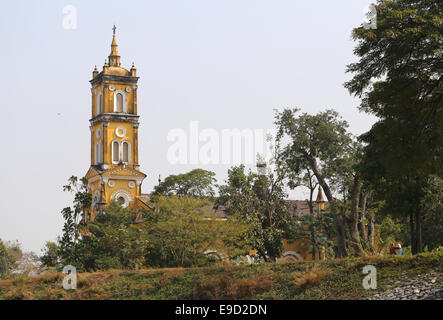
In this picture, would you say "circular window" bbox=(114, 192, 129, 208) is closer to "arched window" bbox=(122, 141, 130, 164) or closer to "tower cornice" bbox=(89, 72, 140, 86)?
"arched window" bbox=(122, 141, 130, 164)

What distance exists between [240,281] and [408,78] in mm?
8889

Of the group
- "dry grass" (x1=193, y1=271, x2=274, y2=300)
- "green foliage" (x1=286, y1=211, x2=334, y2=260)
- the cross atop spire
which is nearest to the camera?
"dry grass" (x1=193, y1=271, x2=274, y2=300)

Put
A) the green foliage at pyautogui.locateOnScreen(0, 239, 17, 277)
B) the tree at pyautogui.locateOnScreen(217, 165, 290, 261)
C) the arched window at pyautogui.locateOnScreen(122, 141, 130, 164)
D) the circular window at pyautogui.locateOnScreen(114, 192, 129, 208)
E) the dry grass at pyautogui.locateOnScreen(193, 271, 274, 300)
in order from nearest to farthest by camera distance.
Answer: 1. the dry grass at pyautogui.locateOnScreen(193, 271, 274, 300)
2. the tree at pyautogui.locateOnScreen(217, 165, 290, 261)
3. the green foliage at pyautogui.locateOnScreen(0, 239, 17, 277)
4. the circular window at pyautogui.locateOnScreen(114, 192, 129, 208)
5. the arched window at pyautogui.locateOnScreen(122, 141, 130, 164)

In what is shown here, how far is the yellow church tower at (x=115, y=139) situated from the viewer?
62812mm

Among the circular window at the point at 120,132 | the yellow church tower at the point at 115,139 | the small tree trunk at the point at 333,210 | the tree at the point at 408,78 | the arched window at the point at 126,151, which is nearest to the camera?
the tree at the point at 408,78

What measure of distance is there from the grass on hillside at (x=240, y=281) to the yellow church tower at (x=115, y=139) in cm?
3198

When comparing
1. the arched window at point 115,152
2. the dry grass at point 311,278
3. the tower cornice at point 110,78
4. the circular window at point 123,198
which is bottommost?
the dry grass at point 311,278

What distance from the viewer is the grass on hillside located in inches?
849

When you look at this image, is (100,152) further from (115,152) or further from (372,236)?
(372,236)

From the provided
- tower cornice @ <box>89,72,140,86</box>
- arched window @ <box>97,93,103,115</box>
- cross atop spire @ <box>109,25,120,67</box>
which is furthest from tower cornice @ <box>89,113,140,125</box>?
cross atop spire @ <box>109,25,120,67</box>

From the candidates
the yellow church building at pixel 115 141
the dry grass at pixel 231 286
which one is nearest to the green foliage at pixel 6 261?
the yellow church building at pixel 115 141

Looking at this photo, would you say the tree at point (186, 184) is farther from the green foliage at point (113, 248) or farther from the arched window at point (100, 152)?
the green foliage at point (113, 248)

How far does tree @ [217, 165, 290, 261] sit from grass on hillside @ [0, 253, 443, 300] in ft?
56.4
